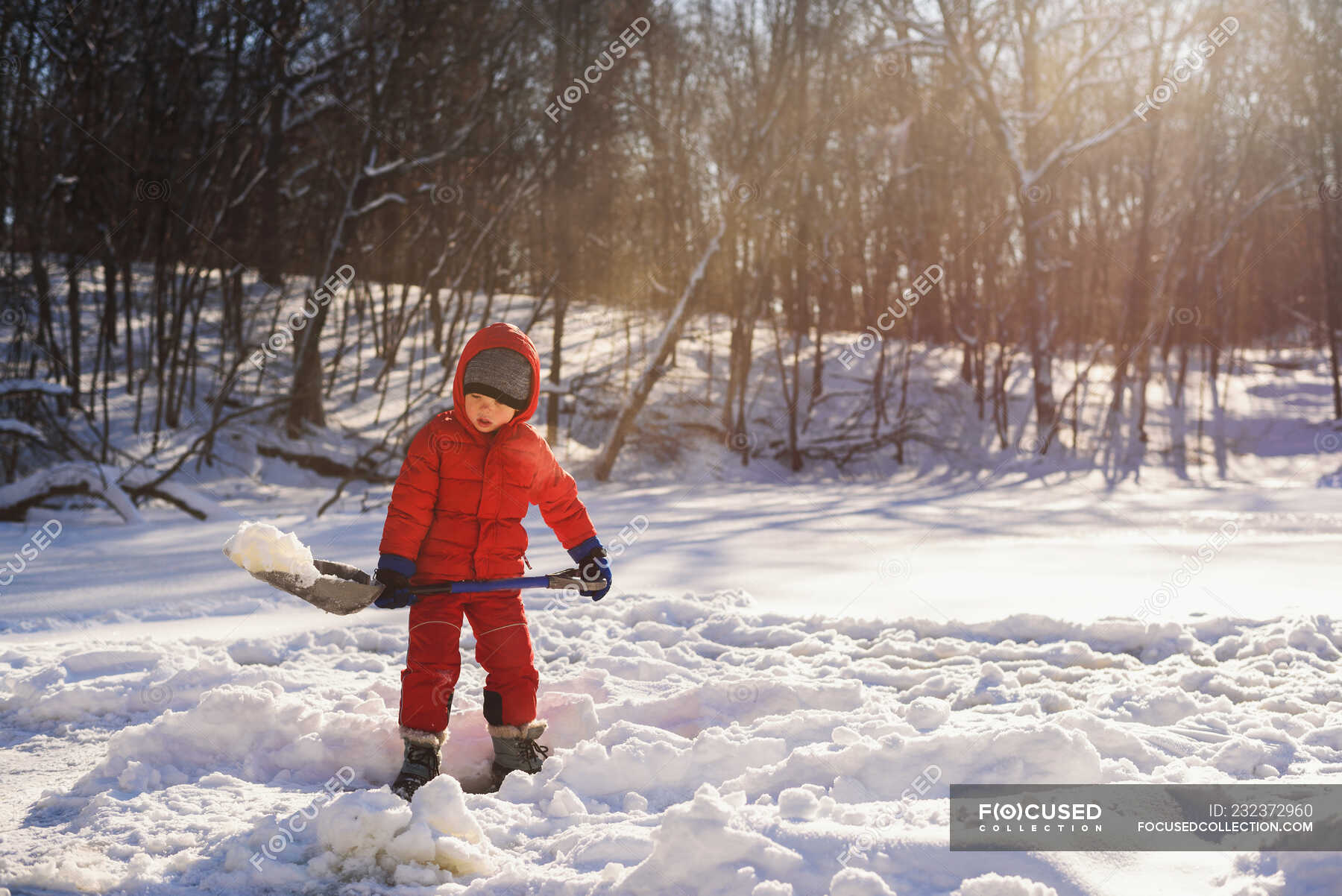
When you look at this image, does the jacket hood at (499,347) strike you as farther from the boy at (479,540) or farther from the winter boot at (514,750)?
the winter boot at (514,750)

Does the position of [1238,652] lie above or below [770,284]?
below

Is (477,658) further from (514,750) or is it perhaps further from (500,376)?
(500,376)

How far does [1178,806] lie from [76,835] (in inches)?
102

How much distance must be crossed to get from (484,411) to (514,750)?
1.02 m

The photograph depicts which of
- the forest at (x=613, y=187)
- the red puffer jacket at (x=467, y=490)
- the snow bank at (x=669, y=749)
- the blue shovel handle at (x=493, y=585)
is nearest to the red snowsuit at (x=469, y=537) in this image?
the red puffer jacket at (x=467, y=490)

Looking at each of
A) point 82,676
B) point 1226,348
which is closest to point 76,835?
point 82,676

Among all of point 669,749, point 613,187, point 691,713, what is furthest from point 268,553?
point 613,187

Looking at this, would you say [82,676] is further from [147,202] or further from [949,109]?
[949,109]

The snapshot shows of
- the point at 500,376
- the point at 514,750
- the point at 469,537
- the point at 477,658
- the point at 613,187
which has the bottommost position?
the point at 514,750

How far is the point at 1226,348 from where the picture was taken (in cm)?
2406

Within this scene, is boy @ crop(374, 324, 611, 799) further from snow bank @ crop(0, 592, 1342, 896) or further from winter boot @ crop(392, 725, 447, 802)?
snow bank @ crop(0, 592, 1342, 896)

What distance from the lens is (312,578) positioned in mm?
2639

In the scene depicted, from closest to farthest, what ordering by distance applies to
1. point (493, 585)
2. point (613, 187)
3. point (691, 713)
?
point (493, 585) < point (691, 713) < point (613, 187)

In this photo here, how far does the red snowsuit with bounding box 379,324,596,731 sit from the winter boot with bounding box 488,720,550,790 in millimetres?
26
